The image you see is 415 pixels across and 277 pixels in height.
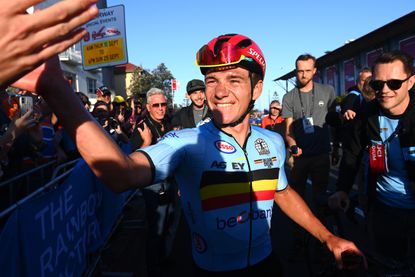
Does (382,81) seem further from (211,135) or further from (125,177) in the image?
(125,177)

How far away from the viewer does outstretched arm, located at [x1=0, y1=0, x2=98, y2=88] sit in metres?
0.70

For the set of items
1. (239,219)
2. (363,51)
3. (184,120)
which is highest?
(363,51)

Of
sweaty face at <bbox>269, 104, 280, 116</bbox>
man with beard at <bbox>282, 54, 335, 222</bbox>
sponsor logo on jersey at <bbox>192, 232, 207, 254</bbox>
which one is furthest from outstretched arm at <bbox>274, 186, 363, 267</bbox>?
sweaty face at <bbox>269, 104, 280, 116</bbox>

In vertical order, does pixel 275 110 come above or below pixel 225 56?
below

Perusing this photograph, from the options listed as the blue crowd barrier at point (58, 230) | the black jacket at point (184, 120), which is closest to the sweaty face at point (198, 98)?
the black jacket at point (184, 120)

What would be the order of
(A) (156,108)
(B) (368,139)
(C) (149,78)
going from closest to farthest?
(B) (368,139) < (A) (156,108) < (C) (149,78)

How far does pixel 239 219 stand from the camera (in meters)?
1.90

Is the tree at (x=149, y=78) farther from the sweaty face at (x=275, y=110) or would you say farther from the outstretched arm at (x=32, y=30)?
the outstretched arm at (x=32, y=30)

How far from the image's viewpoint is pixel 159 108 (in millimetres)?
5145

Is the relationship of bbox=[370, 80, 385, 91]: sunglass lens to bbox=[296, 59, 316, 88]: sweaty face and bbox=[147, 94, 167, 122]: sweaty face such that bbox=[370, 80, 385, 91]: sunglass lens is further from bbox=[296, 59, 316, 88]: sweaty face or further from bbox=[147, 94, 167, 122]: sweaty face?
bbox=[147, 94, 167, 122]: sweaty face

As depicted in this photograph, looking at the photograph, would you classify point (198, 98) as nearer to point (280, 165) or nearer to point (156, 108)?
point (156, 108)

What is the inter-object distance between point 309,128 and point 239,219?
330cm

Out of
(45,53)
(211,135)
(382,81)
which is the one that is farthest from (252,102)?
(45,53)

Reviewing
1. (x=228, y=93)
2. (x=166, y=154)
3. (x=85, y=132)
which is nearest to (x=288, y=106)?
(x=228, y=93)
